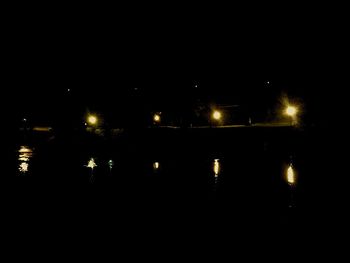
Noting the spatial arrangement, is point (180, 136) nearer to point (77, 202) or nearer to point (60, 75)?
point (77, 202)

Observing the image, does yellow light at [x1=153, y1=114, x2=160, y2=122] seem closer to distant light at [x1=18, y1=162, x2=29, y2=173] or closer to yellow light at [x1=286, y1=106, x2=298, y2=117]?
yellow light at [x1=286, y1=106, x2=298, y2=117]

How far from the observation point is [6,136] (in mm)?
16469

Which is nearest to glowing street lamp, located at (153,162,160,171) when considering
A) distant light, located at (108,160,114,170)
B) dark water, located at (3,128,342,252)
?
dark water, located at (3,128,342,252)

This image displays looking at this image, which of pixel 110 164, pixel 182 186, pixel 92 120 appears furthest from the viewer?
pixel 92 120

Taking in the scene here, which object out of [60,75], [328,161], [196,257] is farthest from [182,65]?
[196,257]

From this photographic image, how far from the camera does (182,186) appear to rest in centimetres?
657

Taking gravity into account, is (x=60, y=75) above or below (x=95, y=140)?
above

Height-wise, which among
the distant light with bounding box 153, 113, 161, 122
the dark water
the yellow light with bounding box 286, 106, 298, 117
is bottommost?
the dark water

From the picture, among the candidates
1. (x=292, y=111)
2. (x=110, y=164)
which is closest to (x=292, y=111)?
(x=292, y=111)

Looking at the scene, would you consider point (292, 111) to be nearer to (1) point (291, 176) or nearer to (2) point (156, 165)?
(1) point (291, 176)

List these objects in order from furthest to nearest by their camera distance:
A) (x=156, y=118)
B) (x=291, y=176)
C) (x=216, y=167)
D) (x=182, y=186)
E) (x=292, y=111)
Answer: (x=156, y=118) → (x=292, y=111) → (x=216, y=167) → (x=291, y=176) → (x=182, y=186)

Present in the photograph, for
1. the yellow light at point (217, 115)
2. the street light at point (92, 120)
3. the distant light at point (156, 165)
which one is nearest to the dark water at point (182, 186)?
the distant light at point (156, 165)

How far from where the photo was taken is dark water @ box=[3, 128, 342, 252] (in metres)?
4.44

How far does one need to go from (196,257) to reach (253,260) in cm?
56
